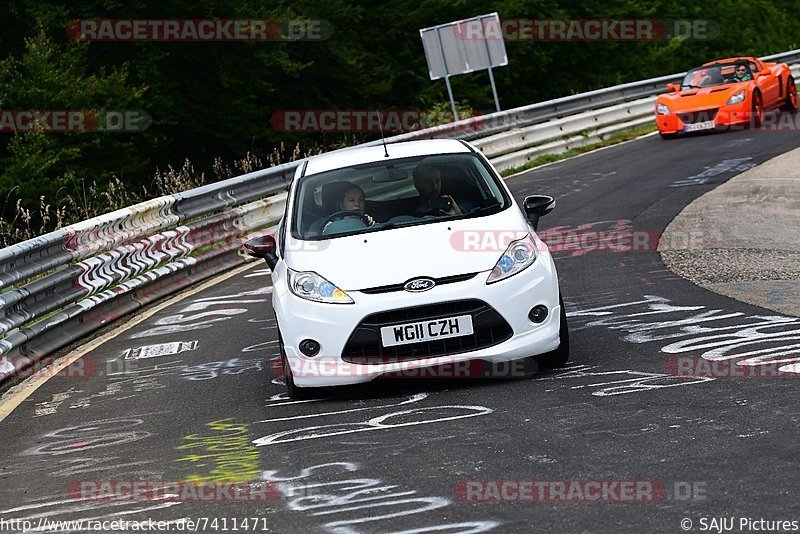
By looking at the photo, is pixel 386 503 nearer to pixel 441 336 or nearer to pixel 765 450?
pixel 765 450

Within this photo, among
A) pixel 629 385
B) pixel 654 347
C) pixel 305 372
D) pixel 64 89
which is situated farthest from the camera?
pixel 64 89

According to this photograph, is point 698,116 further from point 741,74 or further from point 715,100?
point 741,74

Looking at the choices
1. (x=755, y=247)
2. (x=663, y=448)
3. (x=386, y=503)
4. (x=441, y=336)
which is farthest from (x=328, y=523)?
(x=755, y=247)

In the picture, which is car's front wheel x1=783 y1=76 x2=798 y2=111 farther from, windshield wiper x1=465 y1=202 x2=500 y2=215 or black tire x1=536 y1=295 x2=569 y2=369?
black tire x1=536 y1=295 x2=569 y2=369

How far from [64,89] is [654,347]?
2306 cm

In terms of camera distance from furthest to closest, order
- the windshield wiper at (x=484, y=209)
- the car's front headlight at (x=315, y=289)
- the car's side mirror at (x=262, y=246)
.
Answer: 1. the car's side mirror at (x=262, y=246)
2. the windshield wiper at (x=484, y=209)
3. the car's front headlight at (x=315, y=289)

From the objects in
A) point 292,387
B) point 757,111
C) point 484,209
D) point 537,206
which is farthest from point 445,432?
point 757,111

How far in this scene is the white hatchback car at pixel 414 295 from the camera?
757cm

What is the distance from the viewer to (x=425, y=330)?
A: 24.8ft

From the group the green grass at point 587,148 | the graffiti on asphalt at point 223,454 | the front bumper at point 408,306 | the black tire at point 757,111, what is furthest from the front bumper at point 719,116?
the graffiti on asphalt at point 223,454

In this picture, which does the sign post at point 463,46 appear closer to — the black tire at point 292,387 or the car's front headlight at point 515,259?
the car's front headlight at point 515,259

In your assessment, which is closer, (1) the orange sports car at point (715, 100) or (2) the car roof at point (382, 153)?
(2) the car roof at point (382, 153)

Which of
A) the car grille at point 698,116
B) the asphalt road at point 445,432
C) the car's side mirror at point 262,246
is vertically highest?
the car grille at point 698,116

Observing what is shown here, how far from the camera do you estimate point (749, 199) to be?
52.8 feet
